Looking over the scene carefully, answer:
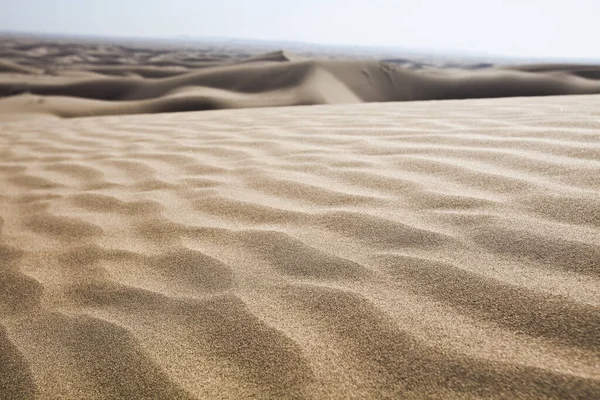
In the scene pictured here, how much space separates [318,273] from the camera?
114cm

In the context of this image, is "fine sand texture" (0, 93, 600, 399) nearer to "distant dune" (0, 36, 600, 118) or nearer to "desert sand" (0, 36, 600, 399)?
"desert sand" (0, 36, 600, 399)

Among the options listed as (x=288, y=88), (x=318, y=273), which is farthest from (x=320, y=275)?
(x=288, y=88)

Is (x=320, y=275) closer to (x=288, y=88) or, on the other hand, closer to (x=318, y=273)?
(x=318, y=273)

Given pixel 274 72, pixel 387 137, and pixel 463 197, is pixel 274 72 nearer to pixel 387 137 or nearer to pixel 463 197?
pixel 387 137

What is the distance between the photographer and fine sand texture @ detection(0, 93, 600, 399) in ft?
2.73

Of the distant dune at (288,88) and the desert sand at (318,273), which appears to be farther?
the distant dune at (288,88)

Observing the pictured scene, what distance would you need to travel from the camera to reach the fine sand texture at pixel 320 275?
83cm

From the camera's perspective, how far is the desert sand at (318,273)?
83 centimetres

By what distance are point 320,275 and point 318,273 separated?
1 centimetres

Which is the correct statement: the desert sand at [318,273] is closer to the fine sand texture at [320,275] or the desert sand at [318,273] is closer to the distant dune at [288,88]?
the fine sand texture at [320,275]

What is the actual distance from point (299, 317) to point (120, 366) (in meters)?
0.34

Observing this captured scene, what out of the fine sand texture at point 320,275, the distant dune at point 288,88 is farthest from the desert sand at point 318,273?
the distant dune at point 288,88

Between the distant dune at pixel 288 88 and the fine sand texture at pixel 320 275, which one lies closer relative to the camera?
the fine sand texture at pixel 320 275

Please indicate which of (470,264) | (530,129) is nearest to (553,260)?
(470,264)
